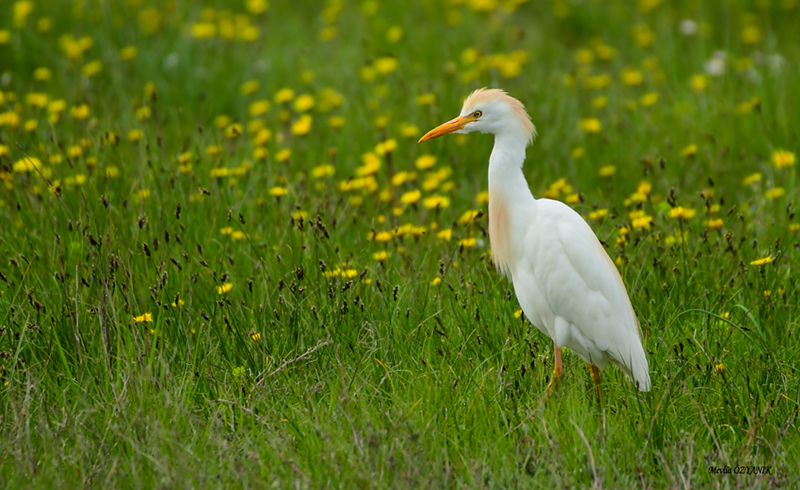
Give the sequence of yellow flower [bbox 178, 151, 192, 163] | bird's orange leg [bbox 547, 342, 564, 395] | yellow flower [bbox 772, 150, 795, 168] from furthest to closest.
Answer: yellow flower [bbox 772, 150, 795, 168] → yellow flower [bbox 178, 151, 192, 163] → bird's orange leg [bbox 547, 342, 564, 395]

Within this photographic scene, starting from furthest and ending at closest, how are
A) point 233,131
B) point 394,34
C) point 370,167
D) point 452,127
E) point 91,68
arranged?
1. point 394,34
2. point 91,68
3. point 370,167
4. point 233,131
5. point 452,127

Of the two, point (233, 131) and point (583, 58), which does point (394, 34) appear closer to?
point (583, 58)

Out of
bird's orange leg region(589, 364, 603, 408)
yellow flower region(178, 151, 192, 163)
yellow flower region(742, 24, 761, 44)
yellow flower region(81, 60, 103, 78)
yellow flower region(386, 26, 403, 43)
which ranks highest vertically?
yellow flower region(742, 24, 761, 44)

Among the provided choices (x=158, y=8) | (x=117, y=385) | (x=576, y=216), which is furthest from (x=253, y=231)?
(x=158, y=8)

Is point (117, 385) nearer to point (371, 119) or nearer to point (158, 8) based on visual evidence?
point (371, 119)

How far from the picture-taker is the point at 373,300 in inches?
129

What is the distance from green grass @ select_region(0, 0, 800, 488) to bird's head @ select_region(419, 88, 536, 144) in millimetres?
514

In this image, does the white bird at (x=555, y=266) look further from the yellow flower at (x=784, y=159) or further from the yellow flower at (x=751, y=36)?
the yellow flower at (x=751, y=36)

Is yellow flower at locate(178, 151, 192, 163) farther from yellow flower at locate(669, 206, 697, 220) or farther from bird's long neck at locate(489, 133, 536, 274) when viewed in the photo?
yellow flower at locate(669, 206, 697, 220)

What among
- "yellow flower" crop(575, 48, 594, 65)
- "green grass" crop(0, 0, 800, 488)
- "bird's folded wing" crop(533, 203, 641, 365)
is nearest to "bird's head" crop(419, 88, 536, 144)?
"bird's folded wing" crop(533, 203, 641, 365)

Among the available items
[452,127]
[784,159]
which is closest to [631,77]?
[784,159]

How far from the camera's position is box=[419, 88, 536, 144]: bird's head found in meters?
3.00

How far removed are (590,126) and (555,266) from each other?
214cm

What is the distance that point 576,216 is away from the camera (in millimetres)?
2980
